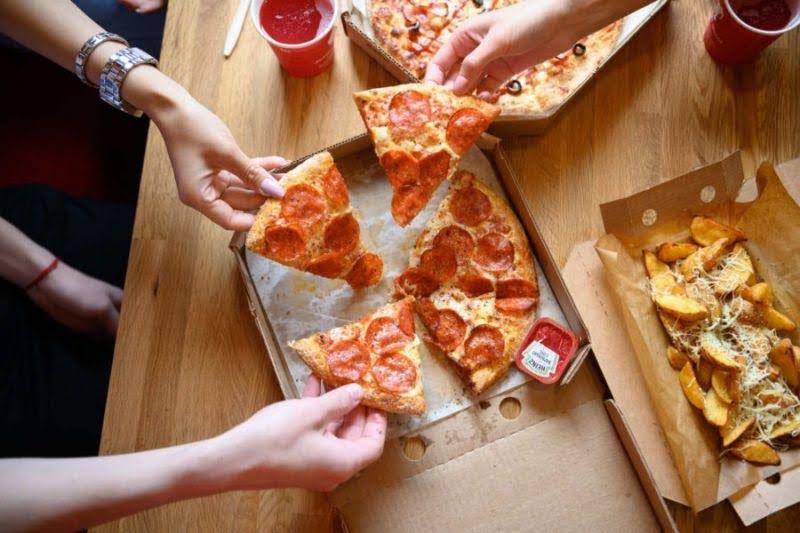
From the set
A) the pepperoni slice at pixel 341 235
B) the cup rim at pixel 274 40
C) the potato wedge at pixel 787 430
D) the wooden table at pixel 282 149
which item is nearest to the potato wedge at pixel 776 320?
the potato wedge at pixel 787 430

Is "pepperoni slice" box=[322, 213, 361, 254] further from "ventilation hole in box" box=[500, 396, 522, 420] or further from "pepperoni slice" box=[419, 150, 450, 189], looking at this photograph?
"ventilation hole in box" box=[500, 396, 522, 420]

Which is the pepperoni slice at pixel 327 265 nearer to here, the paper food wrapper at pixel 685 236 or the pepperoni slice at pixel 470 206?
the pepperoni slice at pixel 470 206

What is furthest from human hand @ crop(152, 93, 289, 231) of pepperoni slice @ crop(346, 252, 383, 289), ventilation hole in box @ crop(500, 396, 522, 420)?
ventilation hole in box @ crop(500, 396, 522, 420)

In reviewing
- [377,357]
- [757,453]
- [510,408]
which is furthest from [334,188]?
[757,453]

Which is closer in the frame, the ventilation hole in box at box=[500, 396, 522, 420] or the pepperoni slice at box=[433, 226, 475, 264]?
the ventilation hole in box at box=[500, 396, 522, 420]

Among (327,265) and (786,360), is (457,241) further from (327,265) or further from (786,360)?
(786,360)

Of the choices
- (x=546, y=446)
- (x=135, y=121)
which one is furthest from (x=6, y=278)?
(x=546, y=446)

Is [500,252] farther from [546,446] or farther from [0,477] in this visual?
[0,477]
